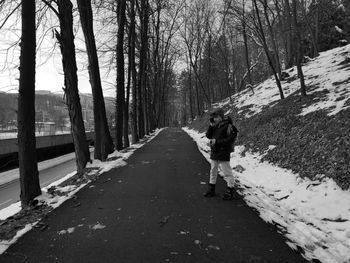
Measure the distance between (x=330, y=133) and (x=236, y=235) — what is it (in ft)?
16.0

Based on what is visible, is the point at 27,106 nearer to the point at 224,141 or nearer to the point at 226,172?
the point at 224,141

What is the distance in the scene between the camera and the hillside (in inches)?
198

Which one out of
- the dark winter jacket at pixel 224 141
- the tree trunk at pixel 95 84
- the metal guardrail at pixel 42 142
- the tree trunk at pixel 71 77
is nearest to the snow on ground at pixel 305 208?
the dark winter jacket at pixel 224 141

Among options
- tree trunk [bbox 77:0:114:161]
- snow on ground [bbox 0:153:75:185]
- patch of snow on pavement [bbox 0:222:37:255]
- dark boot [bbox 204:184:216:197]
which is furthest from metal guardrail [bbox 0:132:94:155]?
dark boot [bbox 204:184:216:197]

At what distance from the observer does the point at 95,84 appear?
14.2 m

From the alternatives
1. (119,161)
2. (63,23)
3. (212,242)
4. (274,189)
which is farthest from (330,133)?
(63,23)

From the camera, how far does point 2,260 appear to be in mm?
4277

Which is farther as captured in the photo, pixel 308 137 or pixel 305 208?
pixel 308 137

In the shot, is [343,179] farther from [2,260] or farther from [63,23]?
[63,23]

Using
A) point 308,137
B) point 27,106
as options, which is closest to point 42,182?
point 27,106

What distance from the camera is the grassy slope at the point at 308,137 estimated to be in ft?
23.8

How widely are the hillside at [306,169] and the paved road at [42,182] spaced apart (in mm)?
16196

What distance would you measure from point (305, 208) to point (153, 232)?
113 inches

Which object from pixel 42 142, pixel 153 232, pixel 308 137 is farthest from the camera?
pixel 42 142
